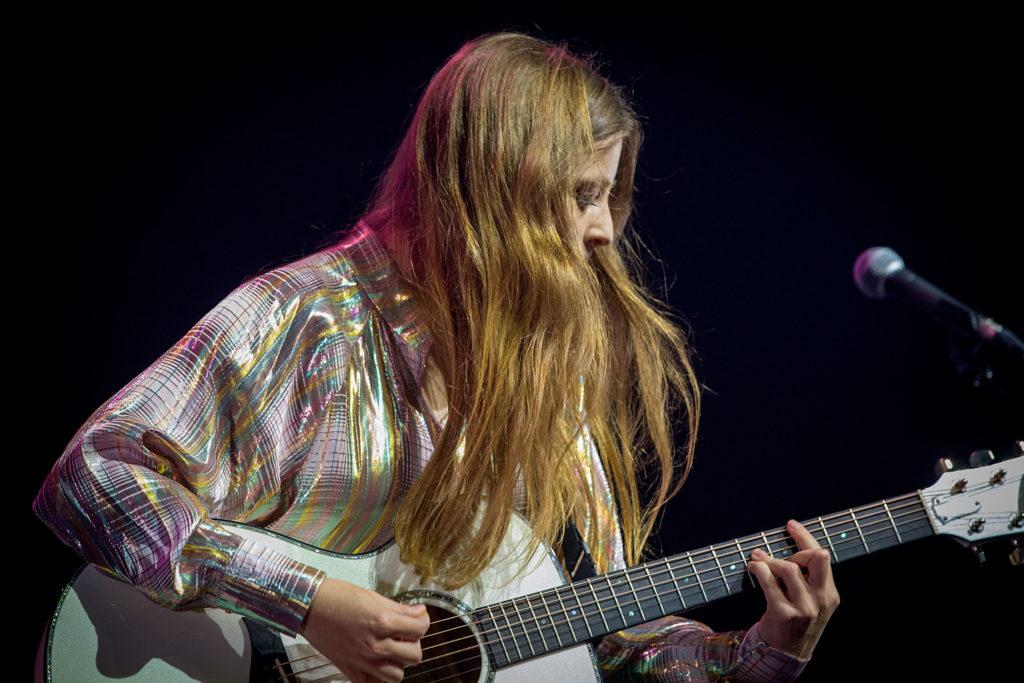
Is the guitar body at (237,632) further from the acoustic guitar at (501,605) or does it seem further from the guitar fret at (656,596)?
the guitar fret at (656,596)

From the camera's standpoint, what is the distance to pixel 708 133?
109 inches

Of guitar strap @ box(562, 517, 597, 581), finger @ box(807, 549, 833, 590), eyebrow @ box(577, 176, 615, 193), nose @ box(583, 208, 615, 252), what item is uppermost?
eyebrow @ box(577, 176, 615, 193)

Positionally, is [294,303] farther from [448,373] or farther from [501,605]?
[501,605]

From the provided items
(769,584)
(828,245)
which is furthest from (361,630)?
(828,245)

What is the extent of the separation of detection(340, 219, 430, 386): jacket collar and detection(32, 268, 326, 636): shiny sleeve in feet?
0.65

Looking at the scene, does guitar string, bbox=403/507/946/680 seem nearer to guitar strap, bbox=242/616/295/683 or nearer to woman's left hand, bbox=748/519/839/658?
woman's left hand, bbox=748/519/839/658

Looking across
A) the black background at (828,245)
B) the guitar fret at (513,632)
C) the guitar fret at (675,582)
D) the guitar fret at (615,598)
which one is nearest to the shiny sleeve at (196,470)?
the guitar fret at (513,632)

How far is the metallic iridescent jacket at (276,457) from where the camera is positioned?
1405mm

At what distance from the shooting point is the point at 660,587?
70.0 inches

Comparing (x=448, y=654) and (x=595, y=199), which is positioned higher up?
(x=595, y=199)

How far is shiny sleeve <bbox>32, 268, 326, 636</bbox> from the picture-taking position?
1.40 m

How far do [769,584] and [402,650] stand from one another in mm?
779

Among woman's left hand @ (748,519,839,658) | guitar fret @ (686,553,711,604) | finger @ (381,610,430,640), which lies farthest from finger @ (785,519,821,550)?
finger @ (381,610,430,640)

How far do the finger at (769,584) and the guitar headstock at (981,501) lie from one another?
1.29 ft
